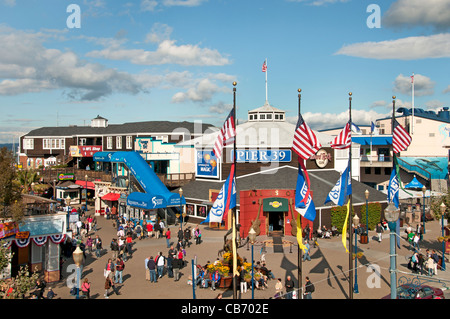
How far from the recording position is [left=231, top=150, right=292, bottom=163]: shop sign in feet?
135

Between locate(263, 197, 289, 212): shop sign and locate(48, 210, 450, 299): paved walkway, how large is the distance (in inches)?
102

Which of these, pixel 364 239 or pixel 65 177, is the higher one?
pixel 65 177

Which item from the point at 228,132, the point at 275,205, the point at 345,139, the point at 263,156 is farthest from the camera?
the point at 263,156

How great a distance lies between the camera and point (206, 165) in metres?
43.4

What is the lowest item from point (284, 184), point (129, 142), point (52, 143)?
point (284, 184)

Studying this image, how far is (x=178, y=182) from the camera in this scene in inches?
1795

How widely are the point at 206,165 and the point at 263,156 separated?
21.0 feet

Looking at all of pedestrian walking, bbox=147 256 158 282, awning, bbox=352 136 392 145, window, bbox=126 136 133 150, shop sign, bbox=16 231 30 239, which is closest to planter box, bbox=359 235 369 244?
pedestrian walking, bbox=147 256 158 282

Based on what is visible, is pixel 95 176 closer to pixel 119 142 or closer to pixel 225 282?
pixel 119 142

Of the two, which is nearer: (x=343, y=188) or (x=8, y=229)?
(x=343, y=188)

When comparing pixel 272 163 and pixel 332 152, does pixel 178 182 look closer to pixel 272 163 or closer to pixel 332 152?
pixel 272 163

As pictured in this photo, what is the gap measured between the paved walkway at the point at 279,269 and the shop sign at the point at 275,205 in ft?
8.47

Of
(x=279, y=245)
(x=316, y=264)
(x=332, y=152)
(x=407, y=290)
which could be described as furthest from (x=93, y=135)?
(x=407, y=290)

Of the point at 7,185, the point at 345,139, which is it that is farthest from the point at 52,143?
the point at 345,139
